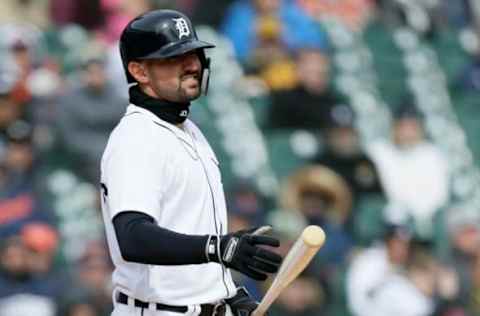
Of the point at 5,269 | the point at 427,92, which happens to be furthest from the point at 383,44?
the point at 5,269

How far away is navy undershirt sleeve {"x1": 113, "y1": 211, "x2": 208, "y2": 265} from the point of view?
3488 millimetres

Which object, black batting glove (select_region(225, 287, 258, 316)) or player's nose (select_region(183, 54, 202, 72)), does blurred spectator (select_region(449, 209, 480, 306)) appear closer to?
black batting glove (select_region(225, 287, 258, 316))

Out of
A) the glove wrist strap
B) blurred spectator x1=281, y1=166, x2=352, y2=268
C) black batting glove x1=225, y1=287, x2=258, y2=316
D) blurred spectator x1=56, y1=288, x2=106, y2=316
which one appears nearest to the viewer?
the glove wrist strap

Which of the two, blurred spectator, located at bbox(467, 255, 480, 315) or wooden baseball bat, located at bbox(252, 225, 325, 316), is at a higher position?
wooden baseball bat, located at bbox(252, 225, 325, 316)

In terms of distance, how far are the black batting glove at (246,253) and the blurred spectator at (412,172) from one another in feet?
19.6

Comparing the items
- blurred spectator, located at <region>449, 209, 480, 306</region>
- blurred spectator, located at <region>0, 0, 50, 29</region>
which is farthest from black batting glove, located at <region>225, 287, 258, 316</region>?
blurred spectator, located at <region>449, 209, 480, 306</region>

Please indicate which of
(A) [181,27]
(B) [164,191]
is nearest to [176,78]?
(A) [181,27]

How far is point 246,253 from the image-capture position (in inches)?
135

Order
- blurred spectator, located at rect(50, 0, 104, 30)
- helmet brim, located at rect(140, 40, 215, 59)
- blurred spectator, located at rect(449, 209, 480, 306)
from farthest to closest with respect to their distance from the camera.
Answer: blurred spectator, located at rect(449, 209, 480, 306) → blurred spectator, located at rect(50, 0, 104, 30) → helmet brim, located at rect(140, 40, 215, 59)

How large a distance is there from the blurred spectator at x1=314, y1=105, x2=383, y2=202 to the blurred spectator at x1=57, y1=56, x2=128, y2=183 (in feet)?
5.77

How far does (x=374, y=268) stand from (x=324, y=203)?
2.00 ft

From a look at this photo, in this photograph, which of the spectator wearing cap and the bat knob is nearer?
the bat knob

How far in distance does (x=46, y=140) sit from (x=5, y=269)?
0.99 metres

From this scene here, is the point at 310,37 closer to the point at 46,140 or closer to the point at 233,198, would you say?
the point at 233,198
